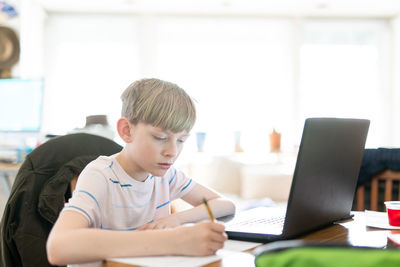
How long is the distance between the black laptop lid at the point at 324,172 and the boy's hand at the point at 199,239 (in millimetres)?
155

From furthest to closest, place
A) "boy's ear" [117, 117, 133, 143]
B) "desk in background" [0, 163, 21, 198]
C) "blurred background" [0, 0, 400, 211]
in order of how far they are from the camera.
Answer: "blurred background" [0, 0, 400, 211], "desk in background" [0, 163, 21, 198], "boy's ear" [117, 117, 133, 143]

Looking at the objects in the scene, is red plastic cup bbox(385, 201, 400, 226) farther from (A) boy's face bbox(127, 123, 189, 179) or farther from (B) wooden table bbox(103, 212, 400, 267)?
(A) boy's face bbox(127, 123, 189, 179)

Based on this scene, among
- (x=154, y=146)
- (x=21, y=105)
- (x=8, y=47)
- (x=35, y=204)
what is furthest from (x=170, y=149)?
(x=8, y=47)

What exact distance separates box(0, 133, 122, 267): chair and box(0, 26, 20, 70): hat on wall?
3073mm

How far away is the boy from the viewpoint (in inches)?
29.3

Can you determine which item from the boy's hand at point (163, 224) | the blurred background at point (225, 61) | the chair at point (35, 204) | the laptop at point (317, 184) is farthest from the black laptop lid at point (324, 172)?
the blurred background at point (225, 61)

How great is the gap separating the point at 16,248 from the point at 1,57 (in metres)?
3.22

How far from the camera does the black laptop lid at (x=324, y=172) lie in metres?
0.83

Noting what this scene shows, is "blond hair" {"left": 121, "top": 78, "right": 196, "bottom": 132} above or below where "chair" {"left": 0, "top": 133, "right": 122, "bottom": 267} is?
above

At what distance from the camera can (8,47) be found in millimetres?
3934

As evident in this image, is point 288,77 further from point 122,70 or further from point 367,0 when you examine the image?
point 122,70

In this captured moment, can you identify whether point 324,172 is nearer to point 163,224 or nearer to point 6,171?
point 163,224

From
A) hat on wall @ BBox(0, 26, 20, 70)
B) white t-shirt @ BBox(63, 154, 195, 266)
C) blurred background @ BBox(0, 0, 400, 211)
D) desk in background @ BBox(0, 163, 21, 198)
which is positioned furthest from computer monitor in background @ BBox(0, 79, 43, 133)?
white t-shirt @ BBox(63, 154, 195, 266)

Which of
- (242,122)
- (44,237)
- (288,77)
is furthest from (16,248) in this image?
(288,77)
